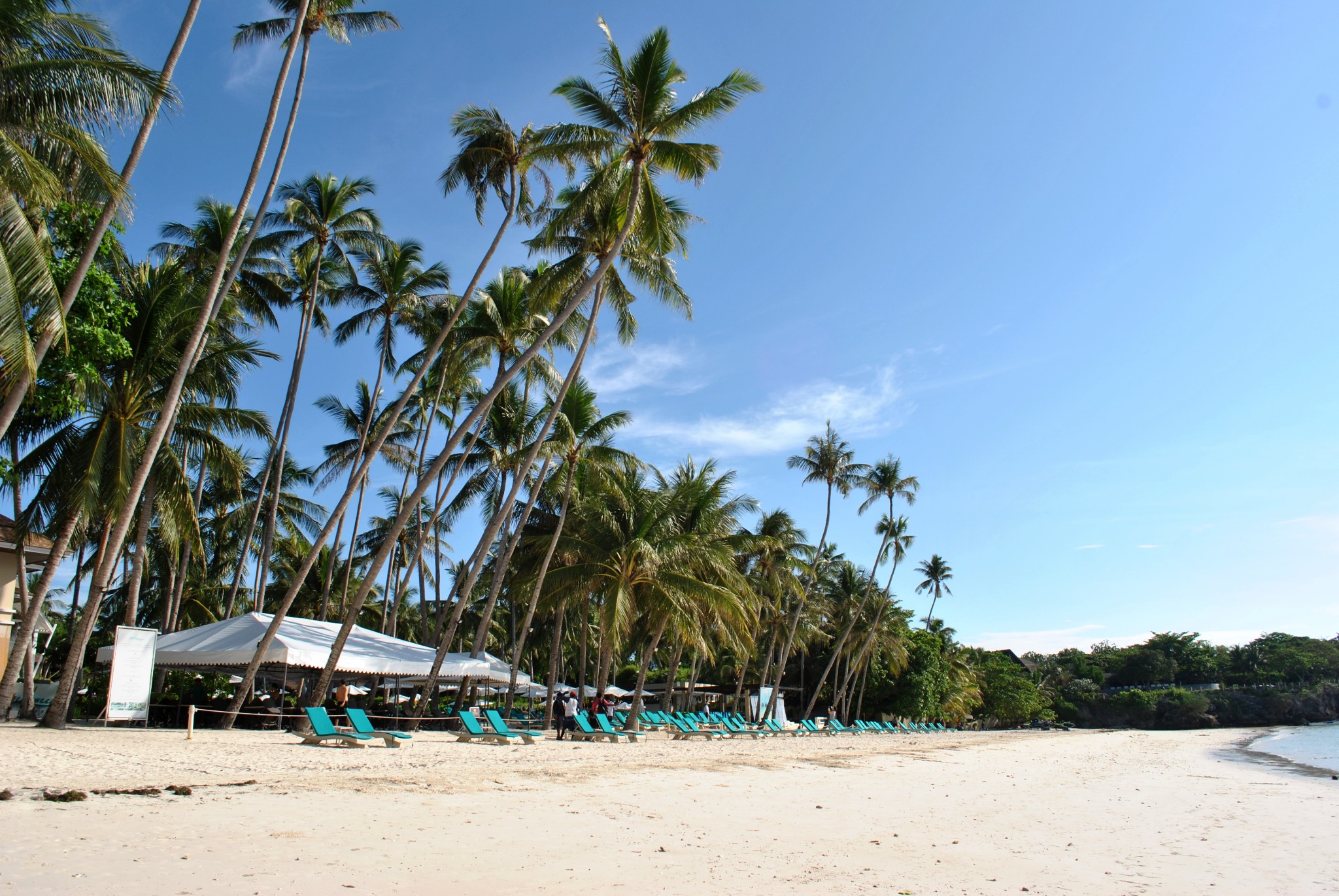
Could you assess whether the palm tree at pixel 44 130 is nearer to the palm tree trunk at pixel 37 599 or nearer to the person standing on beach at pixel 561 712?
the palm tree trunk at pixel 37 599

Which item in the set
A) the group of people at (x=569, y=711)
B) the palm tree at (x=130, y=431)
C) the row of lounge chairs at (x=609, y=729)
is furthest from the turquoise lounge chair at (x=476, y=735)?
the palm tree at (x=130, y=431)

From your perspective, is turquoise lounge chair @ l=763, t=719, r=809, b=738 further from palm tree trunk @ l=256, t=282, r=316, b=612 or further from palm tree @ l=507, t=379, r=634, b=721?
palm tree trunk @ l=256, t=282, r=316, b=612

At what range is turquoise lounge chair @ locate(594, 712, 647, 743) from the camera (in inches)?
781

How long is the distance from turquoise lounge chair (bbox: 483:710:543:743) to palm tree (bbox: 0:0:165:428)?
9.70m

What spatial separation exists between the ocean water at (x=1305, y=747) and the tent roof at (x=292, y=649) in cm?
2253

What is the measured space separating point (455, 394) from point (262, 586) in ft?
28.6

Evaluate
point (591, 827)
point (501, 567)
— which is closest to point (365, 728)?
point (591, 827)

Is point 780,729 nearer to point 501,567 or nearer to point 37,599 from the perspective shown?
point 501,567

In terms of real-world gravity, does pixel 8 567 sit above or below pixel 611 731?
above

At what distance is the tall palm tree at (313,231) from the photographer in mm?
21250

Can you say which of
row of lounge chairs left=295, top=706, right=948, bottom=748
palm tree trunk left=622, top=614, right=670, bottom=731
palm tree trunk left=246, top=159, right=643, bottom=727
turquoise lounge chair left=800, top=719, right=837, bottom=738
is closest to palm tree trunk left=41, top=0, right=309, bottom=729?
palm tree trunk left=246, top=159, right=643, bottom=727

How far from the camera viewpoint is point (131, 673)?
13.6m

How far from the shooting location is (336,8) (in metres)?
15.8

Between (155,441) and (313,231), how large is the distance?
9.70 meters
